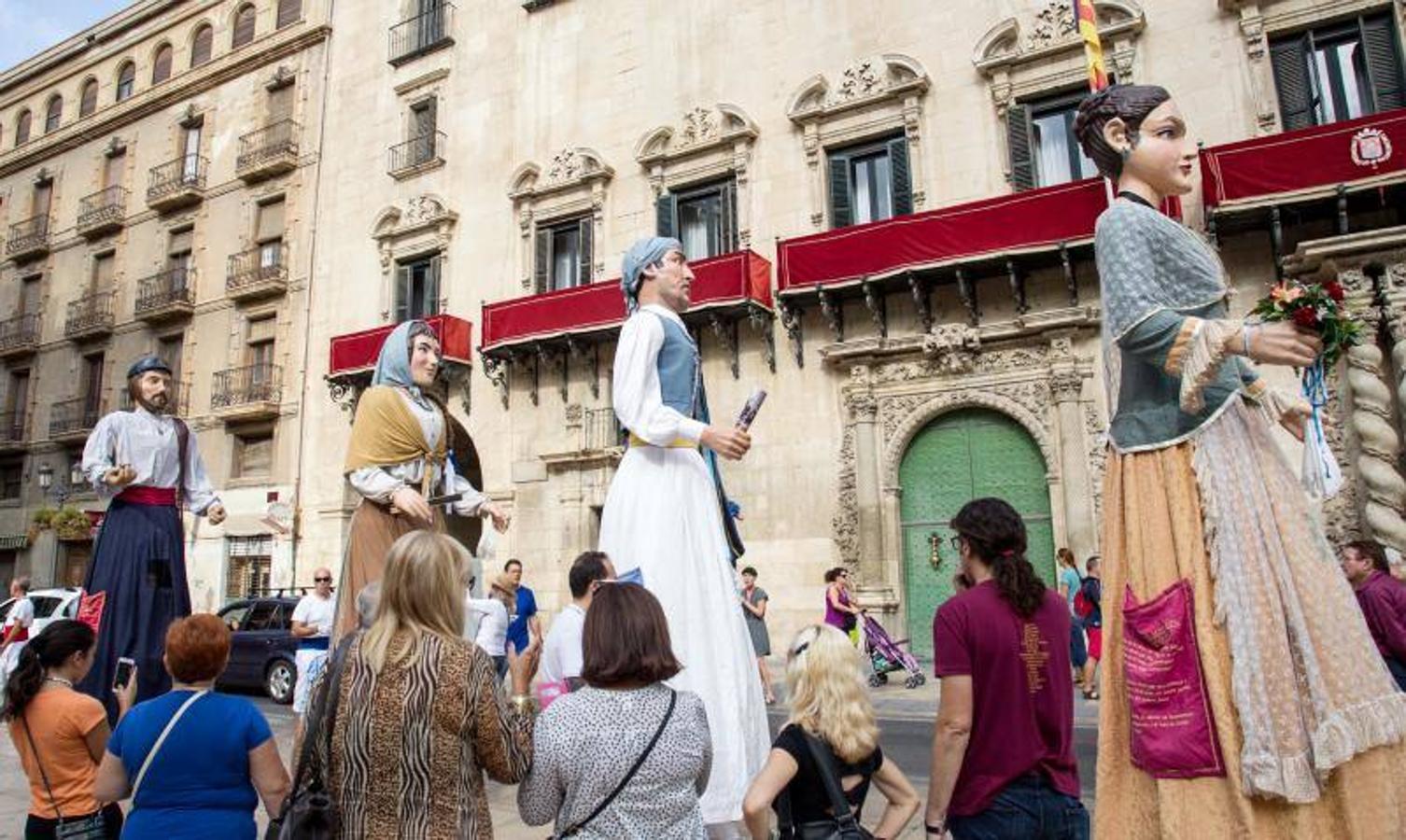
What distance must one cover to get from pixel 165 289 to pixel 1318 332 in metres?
28.2

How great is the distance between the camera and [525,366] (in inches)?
727

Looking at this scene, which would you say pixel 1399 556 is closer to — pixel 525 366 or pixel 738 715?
pixel 738 715

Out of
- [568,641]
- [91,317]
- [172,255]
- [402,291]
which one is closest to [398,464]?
[568,641]

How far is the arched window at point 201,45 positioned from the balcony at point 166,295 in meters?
6.44

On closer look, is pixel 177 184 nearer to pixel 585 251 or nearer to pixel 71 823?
pixel 585 251

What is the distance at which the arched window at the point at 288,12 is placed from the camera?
24.4m

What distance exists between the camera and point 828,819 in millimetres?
2789

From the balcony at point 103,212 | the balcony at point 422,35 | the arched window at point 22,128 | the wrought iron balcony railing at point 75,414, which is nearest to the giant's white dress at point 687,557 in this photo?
the balcony at point 422,35

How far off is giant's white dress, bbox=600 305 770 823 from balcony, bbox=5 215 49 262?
108 ft

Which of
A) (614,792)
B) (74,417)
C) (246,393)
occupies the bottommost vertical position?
(614,792)

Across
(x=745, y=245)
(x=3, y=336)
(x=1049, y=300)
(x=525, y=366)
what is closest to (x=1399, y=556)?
(x=1049, y=300)

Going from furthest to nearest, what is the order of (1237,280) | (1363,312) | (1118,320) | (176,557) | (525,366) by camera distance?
(525,366) → (1237,280) → (1363,312) → (176,557) → (1118,320)

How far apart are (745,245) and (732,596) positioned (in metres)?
13.9

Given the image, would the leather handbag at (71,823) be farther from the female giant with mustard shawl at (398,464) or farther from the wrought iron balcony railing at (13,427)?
the wrought iron balcony railing at (13,427)
